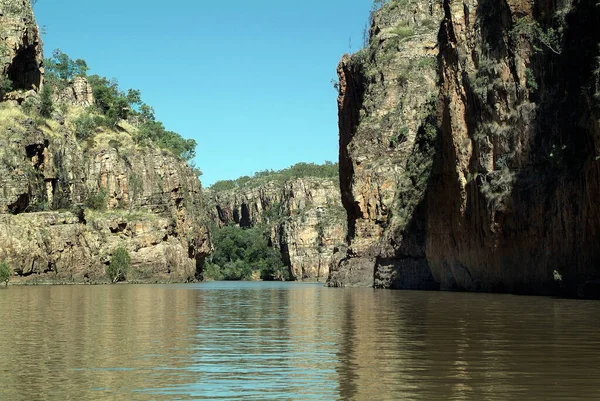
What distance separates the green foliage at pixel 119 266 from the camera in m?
119

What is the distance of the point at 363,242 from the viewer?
299 ft

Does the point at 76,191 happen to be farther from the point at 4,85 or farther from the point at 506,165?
the point at 506,165

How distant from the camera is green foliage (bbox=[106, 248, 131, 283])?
390 ft

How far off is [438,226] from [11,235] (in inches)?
2303

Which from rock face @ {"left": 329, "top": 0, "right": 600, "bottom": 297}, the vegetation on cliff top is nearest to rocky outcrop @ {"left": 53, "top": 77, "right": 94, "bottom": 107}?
the vegetation on cliff top

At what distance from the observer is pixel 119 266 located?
392ft

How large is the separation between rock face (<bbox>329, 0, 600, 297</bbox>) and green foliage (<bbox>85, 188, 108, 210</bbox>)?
55004 mm

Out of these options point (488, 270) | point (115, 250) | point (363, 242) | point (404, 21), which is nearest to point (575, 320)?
point (488, 270)

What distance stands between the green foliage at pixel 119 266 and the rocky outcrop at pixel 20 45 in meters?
28.0

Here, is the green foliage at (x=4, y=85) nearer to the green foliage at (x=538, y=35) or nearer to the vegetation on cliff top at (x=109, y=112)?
the vegetation on cliff top at (x=109, y=112)

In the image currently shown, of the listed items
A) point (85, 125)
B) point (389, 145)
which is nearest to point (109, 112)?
point (85, 125)

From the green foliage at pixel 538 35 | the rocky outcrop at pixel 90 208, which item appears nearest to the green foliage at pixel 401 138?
the green foliage at pixel 538 35

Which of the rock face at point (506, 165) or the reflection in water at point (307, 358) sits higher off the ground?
the rock face at point (506, 165)

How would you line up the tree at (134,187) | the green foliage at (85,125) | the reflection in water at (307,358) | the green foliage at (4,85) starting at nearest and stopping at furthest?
the reflection in water at (307,358) < the green foliage at (4,85) < the tree at (134,187) < the green foliage at (85,125)
